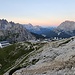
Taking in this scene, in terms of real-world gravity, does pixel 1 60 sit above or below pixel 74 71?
below

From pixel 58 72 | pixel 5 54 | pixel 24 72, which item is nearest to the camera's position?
pixel 58 72

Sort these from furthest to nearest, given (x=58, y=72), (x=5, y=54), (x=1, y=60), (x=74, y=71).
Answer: (x=5, y=54), (x=1, y=60), (x=58, y=72), (x=74, y=71)

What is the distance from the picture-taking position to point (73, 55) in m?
59.2

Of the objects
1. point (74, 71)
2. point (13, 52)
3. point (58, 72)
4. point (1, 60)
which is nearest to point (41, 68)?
point (58, 72)

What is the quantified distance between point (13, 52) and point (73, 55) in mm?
107882

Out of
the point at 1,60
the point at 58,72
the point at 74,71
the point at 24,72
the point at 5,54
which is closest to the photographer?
the point at 74,71

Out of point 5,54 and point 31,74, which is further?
point 5,54

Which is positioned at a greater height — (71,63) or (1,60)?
(71,63)

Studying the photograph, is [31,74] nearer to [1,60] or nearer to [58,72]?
[58,72]

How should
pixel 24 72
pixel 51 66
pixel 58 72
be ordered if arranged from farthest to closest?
pixel 24 72, pixel 51 66, pixel 58 72

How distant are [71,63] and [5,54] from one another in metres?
113

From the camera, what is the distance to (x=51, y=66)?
57375 mm

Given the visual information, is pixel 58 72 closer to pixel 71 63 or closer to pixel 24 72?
pixel 71 63

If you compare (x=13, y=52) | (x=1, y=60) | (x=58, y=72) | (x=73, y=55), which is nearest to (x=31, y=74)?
(x=58, y=72)
